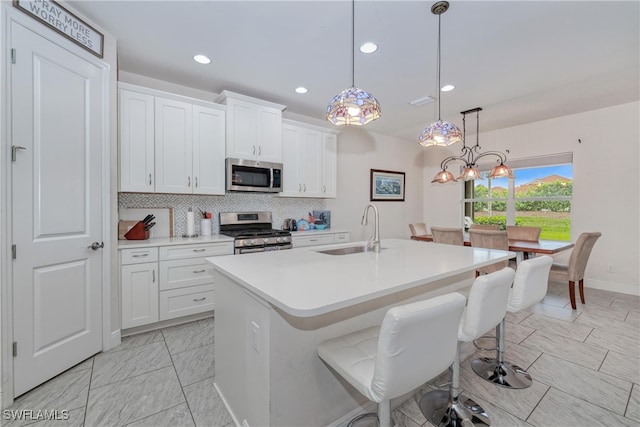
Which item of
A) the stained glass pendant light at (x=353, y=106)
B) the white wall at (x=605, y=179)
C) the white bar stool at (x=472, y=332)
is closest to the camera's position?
the white bar stool at (x=472, y=332)

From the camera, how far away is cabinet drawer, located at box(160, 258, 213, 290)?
272cm

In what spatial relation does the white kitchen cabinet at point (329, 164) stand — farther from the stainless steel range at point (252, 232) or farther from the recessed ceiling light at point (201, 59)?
the recessed ceiling light at point (201, 59)

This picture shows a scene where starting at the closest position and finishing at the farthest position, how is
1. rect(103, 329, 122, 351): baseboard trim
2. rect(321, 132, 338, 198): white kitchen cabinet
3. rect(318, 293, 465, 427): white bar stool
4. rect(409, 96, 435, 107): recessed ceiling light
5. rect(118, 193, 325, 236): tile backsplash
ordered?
rect(318, 293, 465, 427): white bar stool < rect(103, 329, 122, 351): baseboard trim < rect(118, 193, 325, 236): tile backsplash < rect(409, 96, 435, 107): recessed ceiling light < rect(321, 132, 338, 198): white kitchen cabinet

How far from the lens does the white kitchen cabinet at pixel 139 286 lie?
8.29 ft

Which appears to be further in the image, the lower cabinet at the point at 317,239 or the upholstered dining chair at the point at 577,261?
the lower cabinet at the point at 317,239

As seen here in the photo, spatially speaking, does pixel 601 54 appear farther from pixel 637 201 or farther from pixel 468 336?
pixel 468 336

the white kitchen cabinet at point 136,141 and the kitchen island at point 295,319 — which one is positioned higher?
the white kitchen cabinet at point 136,141

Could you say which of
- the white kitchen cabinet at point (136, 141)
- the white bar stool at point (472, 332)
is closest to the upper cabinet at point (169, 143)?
the white kitchen cabinet at point (136, 141)

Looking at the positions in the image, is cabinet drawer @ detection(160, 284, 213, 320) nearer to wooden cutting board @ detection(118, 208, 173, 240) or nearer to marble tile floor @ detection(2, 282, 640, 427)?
marble tile floor @ detection(2, 282, 640, 427)

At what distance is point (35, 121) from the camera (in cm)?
185

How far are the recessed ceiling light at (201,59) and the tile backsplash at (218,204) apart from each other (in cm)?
152

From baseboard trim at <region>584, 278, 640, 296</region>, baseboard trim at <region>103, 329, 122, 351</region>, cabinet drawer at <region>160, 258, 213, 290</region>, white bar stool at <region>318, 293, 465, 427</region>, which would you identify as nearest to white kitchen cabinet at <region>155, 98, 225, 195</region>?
cabinet drawer at <region>160, 258, 213, 290</region>

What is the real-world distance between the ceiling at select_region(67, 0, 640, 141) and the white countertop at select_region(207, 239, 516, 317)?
6.12 feet

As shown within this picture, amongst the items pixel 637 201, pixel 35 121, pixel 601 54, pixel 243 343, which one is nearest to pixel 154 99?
pixel 35 121
